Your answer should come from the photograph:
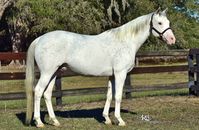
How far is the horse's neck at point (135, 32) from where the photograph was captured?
28.7 ft

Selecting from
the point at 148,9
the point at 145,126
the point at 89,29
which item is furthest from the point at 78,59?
the point at 148,9

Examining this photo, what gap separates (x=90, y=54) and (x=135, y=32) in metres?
1.02

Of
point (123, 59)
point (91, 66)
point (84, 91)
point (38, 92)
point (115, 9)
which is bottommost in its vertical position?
point (84, 91)

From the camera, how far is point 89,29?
30.9 metres

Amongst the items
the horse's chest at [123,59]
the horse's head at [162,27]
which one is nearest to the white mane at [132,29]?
the horse's head at [162,27]

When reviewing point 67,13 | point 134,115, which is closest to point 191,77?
point 134,115

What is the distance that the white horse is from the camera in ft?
27.4

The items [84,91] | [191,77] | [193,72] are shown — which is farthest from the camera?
[191,77]

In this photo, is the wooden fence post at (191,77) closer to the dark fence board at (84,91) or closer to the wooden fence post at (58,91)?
the dark fence board at (84,91)

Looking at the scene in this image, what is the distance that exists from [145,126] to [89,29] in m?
22.8

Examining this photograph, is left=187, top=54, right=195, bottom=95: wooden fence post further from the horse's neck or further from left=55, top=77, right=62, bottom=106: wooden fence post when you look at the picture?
the horse's neck

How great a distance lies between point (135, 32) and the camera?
882 cm

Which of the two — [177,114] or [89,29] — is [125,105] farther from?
[89,29]

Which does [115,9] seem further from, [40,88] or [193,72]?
[40,88]
